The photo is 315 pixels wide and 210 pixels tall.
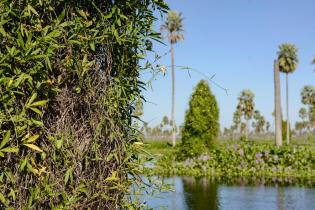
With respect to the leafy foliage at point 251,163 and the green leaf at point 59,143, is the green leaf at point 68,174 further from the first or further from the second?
the leafy foliage at point 251,163

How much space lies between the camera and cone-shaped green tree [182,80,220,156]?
2095 centimetres

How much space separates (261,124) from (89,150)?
9184 centimetres

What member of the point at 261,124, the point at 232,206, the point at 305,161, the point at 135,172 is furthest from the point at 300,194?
the point at 261,124

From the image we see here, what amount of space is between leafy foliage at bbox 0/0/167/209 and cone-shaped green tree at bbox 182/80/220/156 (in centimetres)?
1832

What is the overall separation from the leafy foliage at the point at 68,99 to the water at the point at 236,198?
6.71 m

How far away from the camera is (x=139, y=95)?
2.50 meters

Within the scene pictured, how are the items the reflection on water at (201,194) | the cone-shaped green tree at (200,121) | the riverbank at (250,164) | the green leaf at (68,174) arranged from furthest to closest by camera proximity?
the cone-shaped green tree at (200,121) → the riverbank at (250,164) → the reflection on water at (201,194) → the green leaf at (68,174)

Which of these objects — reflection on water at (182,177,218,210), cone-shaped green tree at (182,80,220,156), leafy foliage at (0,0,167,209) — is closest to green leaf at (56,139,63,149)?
leafy foliage at (0,0,167,209)

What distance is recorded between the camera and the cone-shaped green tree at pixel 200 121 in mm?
20953

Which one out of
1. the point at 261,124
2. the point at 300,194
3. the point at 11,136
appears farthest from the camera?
the point at 261,124

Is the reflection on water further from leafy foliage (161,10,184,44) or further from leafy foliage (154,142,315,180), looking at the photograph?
leafy foliage (161,10,184,44)

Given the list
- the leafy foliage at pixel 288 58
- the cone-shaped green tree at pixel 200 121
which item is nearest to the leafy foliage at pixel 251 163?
the cone-shaped green tree at pixel 200 121

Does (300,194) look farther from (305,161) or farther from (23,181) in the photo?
(23,181)

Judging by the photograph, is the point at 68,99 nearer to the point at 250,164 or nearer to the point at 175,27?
the point at 250,164
